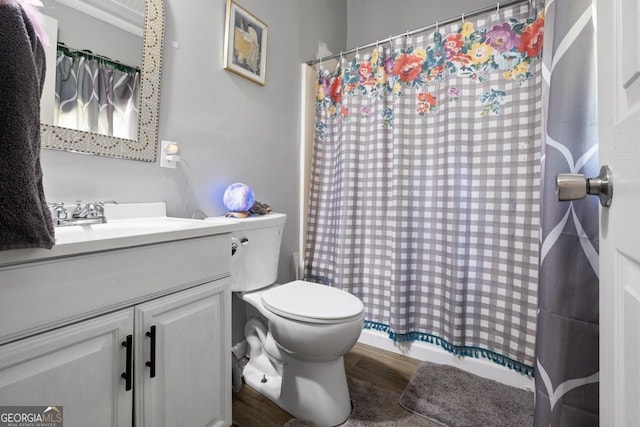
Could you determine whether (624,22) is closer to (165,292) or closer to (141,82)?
(165,292)

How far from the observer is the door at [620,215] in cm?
35

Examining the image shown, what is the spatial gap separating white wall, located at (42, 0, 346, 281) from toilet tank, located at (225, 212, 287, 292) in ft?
0.90

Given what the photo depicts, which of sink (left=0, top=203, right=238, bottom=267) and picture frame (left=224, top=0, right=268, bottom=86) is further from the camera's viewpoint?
picture frame (left=224, top=0, right=268, bottom=86)

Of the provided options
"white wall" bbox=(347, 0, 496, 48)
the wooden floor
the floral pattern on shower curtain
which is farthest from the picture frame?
the wooden floor

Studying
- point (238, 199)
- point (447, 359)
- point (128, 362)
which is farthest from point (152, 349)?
point (447, 359)

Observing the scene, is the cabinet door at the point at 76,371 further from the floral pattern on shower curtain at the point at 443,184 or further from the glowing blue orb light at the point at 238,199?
the floral pattern on shower curtain at the point at 443,184

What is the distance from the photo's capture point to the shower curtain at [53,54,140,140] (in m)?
0.95

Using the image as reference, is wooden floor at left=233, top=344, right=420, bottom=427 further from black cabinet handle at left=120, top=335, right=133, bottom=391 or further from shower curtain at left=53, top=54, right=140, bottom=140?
shower curtain at left=53, top=54, right=140, bottom=140

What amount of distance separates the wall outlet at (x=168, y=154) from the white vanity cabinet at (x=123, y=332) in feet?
1.60

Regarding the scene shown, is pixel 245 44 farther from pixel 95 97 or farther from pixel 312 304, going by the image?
pixel 312 304

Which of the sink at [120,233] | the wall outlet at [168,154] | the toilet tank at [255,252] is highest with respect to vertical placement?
the wall outlet at [168,154]

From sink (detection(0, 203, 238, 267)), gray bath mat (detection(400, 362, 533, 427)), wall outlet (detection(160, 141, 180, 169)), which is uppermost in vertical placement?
wall outlet (detection(160, 141, 180, 169))

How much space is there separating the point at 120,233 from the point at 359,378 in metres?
1.25
